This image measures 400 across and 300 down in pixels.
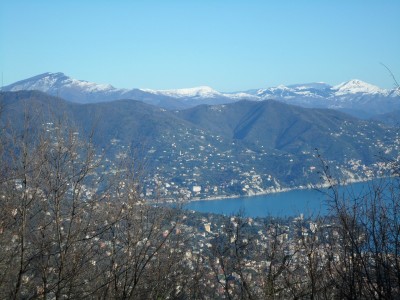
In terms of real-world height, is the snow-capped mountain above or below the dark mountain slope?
above

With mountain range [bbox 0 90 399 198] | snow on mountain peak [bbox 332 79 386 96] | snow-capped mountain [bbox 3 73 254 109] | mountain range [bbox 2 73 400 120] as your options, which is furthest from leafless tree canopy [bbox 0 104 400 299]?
snow on mountain peak [bbox 332 79 386 96]

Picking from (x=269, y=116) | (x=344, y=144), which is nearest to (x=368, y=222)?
(x=344, y=144)

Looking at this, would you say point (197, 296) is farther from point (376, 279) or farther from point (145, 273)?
point (376, 279)

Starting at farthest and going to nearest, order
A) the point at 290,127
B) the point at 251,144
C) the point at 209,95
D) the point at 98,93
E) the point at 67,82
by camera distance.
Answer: the point at 209,95 < the point at 67,82 < the point at 98,93 < the point at 290,127 < the point at 251,144

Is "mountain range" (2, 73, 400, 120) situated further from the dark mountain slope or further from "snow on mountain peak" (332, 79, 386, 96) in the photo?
the dark mountain slope

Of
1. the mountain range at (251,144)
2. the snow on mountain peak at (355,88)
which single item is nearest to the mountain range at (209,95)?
the snow on mountain peak at (355,88)

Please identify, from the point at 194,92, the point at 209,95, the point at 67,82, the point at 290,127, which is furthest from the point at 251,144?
the point at 194,92

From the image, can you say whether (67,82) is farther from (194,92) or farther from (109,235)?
(109,235)

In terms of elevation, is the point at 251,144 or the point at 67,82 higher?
the point at 67,82

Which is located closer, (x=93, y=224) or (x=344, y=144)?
(x=93, y=224)
